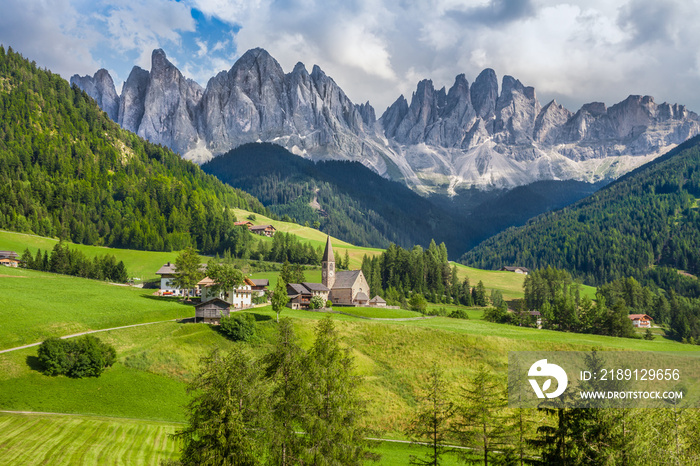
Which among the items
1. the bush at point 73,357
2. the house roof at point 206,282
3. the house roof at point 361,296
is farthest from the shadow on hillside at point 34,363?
the house roof at point 361,296

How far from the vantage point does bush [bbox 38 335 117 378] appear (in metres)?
49.8

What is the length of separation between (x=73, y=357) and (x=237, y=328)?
23475 millimetres

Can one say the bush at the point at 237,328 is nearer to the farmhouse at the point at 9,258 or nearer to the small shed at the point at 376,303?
the small shed at the point at 376,303

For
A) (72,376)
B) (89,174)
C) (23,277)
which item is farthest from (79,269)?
(89,174)

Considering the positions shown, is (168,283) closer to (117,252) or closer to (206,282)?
(206,282)

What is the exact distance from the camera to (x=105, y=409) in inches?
1781

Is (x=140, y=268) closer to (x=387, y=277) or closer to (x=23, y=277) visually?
(x=23, y=277)

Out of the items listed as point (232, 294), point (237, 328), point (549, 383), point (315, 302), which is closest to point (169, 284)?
point (232, 294)

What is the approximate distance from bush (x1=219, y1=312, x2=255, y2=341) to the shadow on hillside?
24.6 metres

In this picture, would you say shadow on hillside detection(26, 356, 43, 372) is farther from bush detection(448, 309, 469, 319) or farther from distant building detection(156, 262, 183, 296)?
bush detection(448, 309, 469, 319)

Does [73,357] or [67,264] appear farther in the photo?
[67,264]

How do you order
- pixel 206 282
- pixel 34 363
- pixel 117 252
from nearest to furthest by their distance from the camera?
pixel 34 363 → pixel 206 282 → pixel 117 252

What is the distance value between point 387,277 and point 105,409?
120220 millimetres

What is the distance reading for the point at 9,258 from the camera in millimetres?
114500
